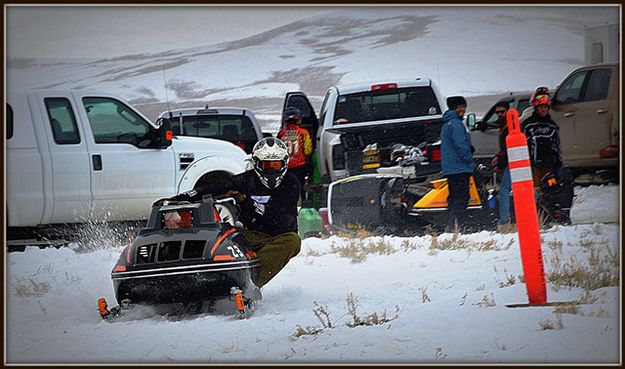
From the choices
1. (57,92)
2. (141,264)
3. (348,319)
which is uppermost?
(57,92)

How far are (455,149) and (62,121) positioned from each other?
14.4 feet

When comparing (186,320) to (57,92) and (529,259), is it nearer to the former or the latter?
(529,259)

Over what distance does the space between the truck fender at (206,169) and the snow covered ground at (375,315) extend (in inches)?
76.5

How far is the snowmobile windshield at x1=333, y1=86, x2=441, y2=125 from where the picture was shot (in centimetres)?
1388

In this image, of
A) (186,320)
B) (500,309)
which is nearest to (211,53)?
(186,320)

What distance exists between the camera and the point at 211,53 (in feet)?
46.3

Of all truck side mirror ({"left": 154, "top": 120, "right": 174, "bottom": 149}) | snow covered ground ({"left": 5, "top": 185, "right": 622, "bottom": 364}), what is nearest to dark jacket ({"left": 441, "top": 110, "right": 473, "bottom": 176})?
Result: snow covered ground ({"left": 5, "top": 185, "right": 622, "bottom": 364})

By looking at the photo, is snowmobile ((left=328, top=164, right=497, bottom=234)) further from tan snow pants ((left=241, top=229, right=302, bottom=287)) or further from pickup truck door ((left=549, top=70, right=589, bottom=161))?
tan snow pants ((left=241, top=229, right=302, bottom=287))

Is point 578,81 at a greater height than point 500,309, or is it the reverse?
Answer: point 578,81

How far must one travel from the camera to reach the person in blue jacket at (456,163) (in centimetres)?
1169

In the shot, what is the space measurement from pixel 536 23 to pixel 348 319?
5379mm

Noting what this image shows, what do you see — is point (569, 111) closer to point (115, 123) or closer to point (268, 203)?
point (115, 123)

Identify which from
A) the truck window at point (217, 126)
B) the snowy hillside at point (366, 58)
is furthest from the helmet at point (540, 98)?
the truck window at point (217, 126)

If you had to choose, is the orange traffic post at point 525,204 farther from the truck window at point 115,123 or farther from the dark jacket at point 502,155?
the truck window at point 115,123
